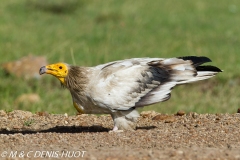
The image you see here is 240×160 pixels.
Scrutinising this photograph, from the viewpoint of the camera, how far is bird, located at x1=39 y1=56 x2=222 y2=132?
6879mm

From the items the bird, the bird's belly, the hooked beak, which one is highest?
the hooked beak

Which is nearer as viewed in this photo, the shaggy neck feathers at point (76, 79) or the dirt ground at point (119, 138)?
the dirt ground at point (119, 138)

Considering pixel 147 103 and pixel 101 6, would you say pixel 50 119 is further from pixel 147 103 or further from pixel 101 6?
pixel 101 6

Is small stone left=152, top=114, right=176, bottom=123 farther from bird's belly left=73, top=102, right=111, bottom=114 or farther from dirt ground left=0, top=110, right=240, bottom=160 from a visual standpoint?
bird's belly left=73, top=102, right=111, bottom=114

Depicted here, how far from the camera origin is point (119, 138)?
256 inches

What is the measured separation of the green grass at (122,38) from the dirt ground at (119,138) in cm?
239

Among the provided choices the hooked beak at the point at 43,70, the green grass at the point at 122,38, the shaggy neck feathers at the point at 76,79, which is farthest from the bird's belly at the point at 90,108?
the green grass at the point at 122,38

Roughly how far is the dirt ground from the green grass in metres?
2.39

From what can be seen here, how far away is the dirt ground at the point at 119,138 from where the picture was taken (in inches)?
219

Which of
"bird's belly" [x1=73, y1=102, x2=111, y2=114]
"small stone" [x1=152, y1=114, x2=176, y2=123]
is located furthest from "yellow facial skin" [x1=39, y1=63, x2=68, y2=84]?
"small stone" [x1=152, y1=114, x2=176, y2=123]

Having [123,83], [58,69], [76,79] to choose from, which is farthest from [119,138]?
[58,69]

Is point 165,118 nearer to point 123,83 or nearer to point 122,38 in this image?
point 123,83

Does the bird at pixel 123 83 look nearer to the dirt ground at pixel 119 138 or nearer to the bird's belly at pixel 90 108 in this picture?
the bird's belly at pixel 90 108

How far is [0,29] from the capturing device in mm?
16859
